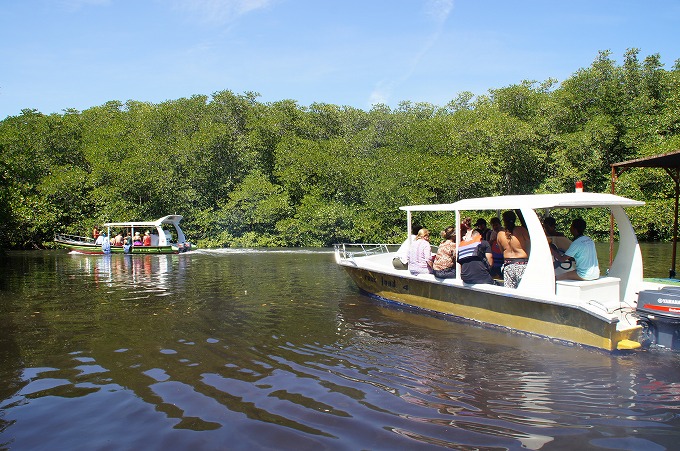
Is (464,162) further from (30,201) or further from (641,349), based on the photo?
(30,201)

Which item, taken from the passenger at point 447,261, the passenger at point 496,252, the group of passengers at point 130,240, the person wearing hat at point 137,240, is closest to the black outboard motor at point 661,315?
the passenger at point 496,252

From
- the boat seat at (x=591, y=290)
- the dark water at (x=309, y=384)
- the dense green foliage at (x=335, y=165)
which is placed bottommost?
the dark water at (x=309, y=384)

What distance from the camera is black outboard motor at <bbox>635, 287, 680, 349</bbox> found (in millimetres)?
7289

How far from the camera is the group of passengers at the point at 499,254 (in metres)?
9.10

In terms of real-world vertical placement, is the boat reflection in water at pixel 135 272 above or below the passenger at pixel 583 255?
below

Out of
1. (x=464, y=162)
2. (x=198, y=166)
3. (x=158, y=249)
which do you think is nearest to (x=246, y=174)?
(x=198, y=166)

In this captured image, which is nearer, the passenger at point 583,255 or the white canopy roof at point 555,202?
the white canopy roof at point 555,202

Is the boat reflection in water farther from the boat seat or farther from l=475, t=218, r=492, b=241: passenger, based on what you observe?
the boat seat

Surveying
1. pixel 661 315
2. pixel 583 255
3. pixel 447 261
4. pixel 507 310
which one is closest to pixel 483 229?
pixel 447 261

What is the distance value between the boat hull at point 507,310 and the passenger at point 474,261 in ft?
0.71

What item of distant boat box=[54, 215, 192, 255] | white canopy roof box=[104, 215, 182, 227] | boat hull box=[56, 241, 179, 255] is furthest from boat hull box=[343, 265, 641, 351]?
white canopy roof box=[104, 215, 182, 227]

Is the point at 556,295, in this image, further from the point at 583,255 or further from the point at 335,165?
the point at 335,165

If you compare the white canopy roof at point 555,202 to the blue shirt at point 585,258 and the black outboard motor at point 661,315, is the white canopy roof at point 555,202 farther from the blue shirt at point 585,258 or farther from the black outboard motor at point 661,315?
the black outboard motor at point 661,315

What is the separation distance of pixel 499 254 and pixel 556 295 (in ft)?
8.01
